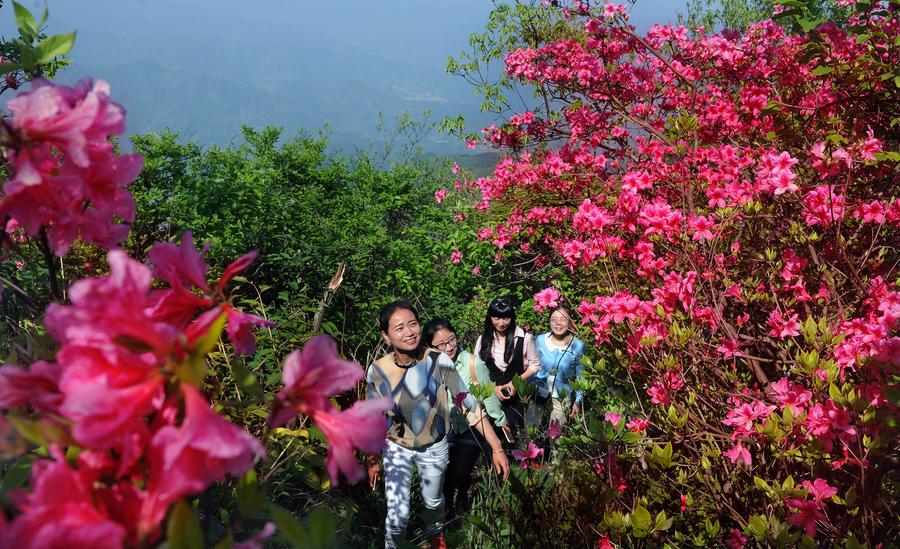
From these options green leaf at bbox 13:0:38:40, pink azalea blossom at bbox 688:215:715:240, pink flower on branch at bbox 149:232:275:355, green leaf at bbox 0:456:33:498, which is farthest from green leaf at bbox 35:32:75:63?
pink azalea blossom at bbox 688:215:715:240

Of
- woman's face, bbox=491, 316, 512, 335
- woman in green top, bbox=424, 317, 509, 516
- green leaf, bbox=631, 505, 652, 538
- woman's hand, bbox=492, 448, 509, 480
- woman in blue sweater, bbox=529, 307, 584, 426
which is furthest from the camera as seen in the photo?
woman's face, bbox=491, 316, 512, 335

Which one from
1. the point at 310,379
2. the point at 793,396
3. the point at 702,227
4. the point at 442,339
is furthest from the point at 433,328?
the point at 310,379

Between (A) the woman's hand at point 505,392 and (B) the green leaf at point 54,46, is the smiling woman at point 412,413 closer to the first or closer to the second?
(A) the woman's hand at point 505,392

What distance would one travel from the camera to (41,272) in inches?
137

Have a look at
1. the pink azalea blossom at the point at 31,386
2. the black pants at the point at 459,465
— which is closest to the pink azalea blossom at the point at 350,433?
the pink azalea blossom at the point at 31,386

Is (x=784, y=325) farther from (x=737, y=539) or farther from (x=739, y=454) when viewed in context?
(x=737, y=539)

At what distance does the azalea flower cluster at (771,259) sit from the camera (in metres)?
1.87

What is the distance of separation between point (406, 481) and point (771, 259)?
1936 mm

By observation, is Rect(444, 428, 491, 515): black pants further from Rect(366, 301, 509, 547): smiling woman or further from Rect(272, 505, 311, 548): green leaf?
Rect(272, 505, 311, 548): green leaf

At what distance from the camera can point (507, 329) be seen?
162 inches

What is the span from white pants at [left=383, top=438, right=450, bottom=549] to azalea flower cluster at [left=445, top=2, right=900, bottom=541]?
929mm

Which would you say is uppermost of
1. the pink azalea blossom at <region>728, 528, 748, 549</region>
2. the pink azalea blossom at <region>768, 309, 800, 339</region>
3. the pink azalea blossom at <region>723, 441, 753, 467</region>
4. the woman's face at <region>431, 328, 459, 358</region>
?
the pink azalea blossom at <region>768, 309, 800, 339</region>

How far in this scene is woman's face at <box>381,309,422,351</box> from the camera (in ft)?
9.52

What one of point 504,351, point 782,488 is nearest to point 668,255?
point 782,488
